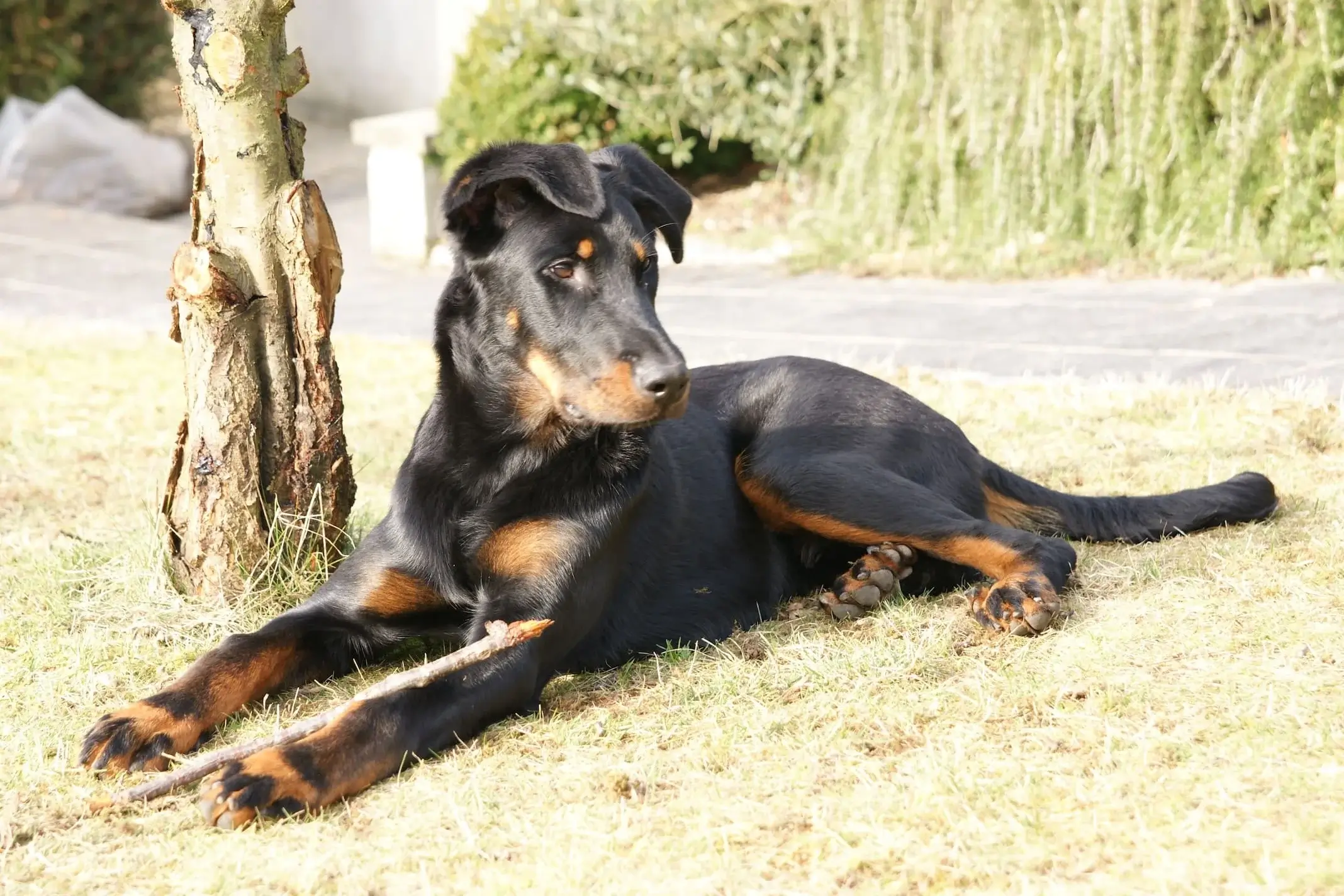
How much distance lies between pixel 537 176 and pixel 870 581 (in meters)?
1.43

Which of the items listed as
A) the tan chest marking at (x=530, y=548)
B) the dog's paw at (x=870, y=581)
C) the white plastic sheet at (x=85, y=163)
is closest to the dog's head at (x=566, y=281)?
the tan chest marking at (x=530, y=548)

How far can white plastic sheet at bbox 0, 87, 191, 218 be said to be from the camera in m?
12.4

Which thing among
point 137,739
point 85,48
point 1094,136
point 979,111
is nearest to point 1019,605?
point 137,739

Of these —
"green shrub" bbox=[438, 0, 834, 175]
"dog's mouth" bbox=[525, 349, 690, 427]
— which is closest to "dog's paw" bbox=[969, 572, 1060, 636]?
"dog's mouth" bbox=[525, 349, 690, 427]

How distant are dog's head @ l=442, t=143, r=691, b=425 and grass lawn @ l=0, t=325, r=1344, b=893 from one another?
733 mm

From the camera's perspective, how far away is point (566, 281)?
11.1 feet

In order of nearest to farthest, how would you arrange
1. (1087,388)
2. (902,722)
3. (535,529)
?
(902,722), (535,529), (1087,388)

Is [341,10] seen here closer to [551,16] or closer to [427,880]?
[551,16]

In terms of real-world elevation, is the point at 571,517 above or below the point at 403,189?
above

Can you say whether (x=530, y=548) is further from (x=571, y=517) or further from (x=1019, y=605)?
(x=1019, y=605)

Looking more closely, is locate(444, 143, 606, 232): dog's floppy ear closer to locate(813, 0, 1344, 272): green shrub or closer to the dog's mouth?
the dog's mouth

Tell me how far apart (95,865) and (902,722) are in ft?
5.26

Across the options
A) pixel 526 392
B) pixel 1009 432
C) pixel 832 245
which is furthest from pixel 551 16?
pixel 526 392

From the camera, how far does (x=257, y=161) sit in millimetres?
3908
